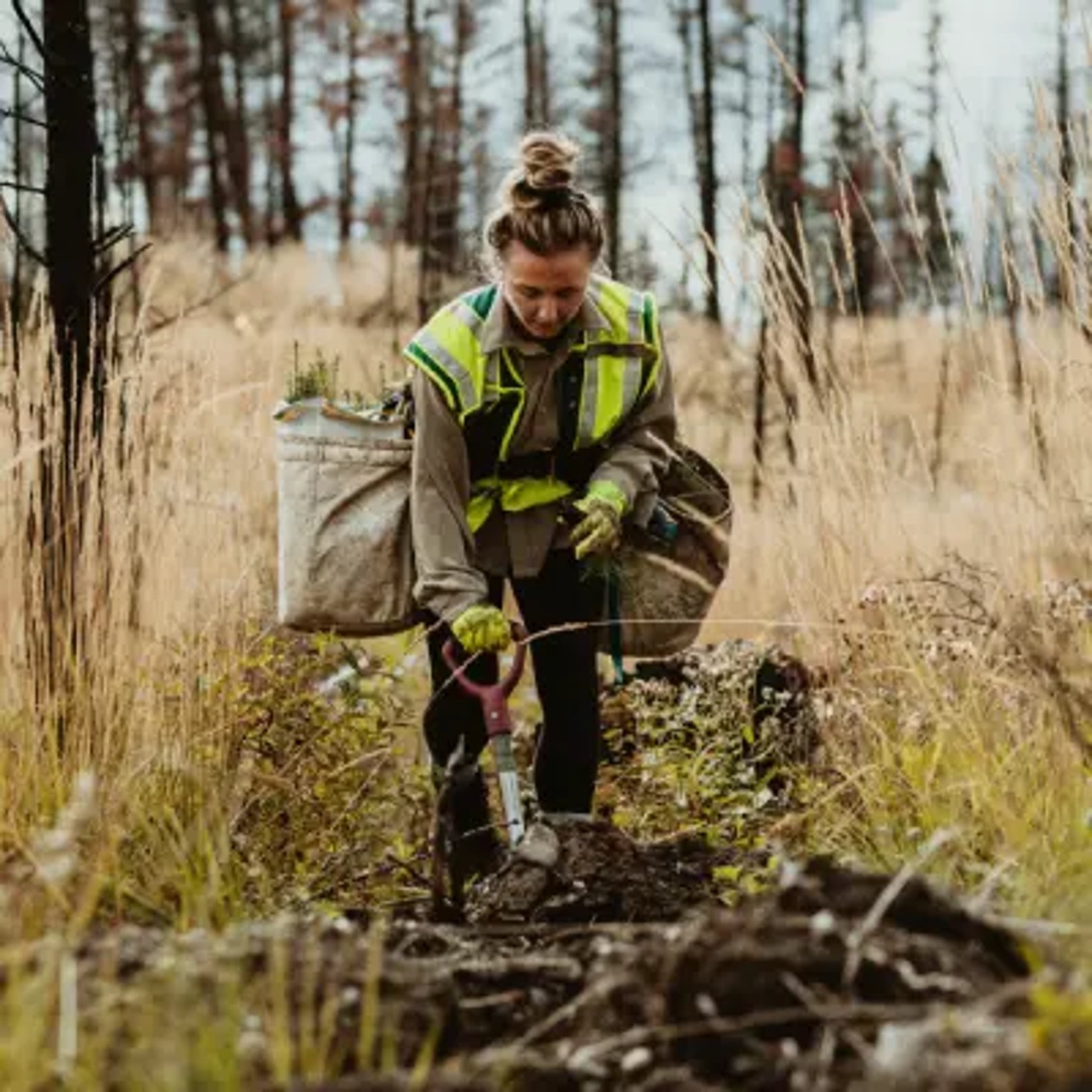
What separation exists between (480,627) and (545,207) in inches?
35.3

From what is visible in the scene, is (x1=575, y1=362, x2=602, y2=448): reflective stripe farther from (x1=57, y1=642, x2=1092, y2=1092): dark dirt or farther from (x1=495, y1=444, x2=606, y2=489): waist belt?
(x1=57, y1=642, x2=1092, y2=1092): dark dirt

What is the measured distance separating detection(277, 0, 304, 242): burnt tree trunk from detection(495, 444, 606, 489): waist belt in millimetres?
19680

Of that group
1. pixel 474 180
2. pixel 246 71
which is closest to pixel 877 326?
pixel 474 180

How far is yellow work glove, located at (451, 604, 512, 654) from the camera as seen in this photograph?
302 centimetres

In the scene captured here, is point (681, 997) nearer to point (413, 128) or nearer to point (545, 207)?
point (545, 207)

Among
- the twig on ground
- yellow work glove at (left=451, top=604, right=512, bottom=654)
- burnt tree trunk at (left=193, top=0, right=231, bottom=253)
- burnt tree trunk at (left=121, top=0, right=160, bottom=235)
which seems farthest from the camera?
burnt tree trunk at (left=193, top=0, right=231, bottom=253)

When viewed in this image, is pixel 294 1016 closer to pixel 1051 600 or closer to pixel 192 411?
pixel 1051 600

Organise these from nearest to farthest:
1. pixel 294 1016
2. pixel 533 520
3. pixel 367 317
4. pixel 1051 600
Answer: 1. pixel 294 1016
2. pixel 1051 600
3. pixel 533 520
4. pixel 367 317

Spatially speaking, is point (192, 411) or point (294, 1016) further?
point (192, 411)

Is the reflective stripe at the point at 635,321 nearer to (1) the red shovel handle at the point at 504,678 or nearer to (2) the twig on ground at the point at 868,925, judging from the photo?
(1) the red shovel handle at the point at 504,678

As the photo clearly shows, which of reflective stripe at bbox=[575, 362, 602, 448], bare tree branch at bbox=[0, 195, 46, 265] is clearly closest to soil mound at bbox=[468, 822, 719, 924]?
reflective stripe at bbox=[575, 362, 602, 448]

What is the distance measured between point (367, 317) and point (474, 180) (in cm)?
700

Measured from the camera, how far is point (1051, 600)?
2986mm

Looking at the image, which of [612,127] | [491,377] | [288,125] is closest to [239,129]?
[288,125]
